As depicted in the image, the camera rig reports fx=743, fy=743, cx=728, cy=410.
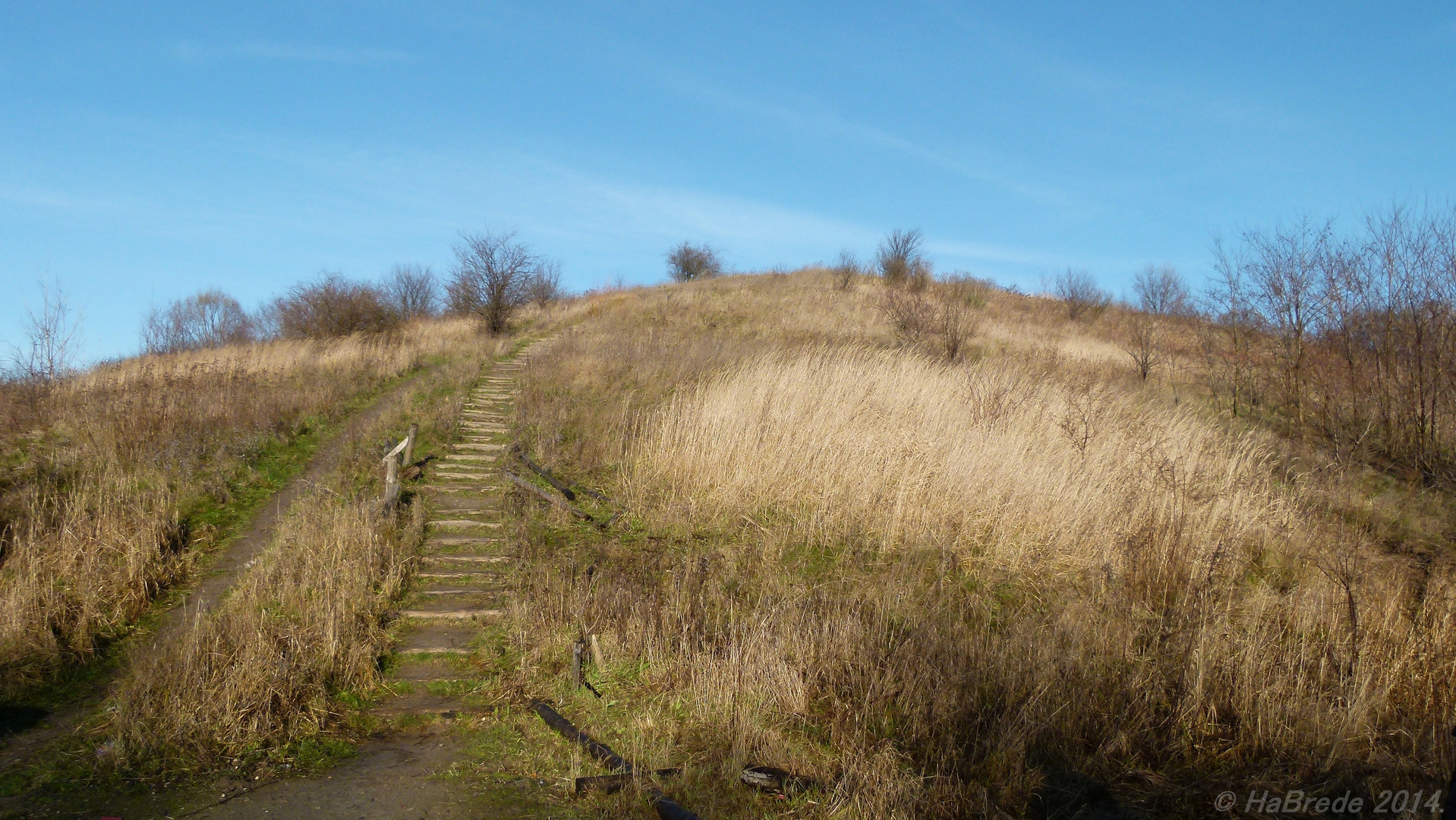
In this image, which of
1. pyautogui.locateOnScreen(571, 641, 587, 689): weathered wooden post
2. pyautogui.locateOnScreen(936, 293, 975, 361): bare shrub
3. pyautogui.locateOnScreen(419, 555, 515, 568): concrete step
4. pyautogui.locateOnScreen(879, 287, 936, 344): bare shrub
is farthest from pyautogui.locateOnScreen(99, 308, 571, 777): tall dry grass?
pyautogui.locateOnScreen(879, 287, 936, 344): bare shrub

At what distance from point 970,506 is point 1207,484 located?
107 inches

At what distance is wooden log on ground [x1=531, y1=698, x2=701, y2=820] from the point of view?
4344 millimetres

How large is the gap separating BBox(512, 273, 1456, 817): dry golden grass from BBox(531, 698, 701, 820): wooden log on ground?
249 millimetres

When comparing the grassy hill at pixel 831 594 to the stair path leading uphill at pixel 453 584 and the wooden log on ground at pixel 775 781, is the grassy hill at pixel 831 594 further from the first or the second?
the stair path leading uphill at pixel 453 584

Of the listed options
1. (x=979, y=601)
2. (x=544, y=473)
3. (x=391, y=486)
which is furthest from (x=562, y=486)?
(x=979, y=601)

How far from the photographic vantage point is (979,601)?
711 centimetres

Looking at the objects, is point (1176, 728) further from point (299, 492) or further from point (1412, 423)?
point (299, 492)

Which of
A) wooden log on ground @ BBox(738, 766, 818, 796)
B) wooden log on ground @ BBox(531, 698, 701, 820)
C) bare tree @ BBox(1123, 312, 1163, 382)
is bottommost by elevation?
wooden log on ground @ BBox(531, 698, 701, 820)

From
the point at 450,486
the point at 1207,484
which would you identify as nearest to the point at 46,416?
the point at 450,486

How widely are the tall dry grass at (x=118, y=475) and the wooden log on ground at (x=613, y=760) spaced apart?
4602mm

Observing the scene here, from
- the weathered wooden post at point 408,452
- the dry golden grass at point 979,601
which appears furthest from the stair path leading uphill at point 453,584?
the dry golden grass at point 979,601

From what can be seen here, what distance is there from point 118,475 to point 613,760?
30.5ft

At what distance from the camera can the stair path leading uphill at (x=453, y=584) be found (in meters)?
6.84

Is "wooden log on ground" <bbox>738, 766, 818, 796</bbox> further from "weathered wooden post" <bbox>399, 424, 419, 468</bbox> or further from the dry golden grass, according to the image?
"weathered wooden post" <bbox>399, 424, 419, 468</bbox>
